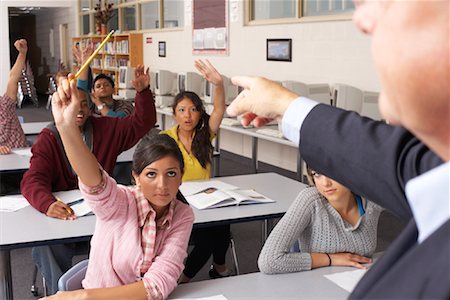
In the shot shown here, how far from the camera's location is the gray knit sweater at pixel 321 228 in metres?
2.25

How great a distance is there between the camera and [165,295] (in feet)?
6.33

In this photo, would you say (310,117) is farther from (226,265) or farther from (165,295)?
(226,265)

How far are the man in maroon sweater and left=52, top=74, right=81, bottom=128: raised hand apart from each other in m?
1.15

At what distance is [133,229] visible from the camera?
80.5 inches

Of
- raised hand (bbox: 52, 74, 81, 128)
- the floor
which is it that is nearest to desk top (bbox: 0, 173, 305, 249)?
the floor

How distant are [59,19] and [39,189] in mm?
14204

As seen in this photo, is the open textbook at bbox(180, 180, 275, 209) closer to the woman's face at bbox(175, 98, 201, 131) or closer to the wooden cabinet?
the woman's face at bbox(175, 98, 201, 131)

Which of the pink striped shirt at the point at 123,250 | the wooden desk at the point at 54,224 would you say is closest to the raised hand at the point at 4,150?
the wooden desk at the point at 54,224

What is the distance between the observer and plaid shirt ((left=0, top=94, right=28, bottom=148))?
183 inches

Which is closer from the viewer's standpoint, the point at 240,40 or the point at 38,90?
the point at 240,40

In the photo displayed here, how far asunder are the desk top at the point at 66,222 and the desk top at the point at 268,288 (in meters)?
0.71

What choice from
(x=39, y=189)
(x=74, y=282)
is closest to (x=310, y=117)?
(x=74, y=282)

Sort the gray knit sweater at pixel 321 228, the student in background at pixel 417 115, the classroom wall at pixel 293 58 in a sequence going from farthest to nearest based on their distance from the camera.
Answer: the classroom wall at pixel 293 58, the gray knit sweater at pixel 321 228, the student in background at pixel 417 115

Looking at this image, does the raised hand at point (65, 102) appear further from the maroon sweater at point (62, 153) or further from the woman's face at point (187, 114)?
the woman's face at point (187, 114)
